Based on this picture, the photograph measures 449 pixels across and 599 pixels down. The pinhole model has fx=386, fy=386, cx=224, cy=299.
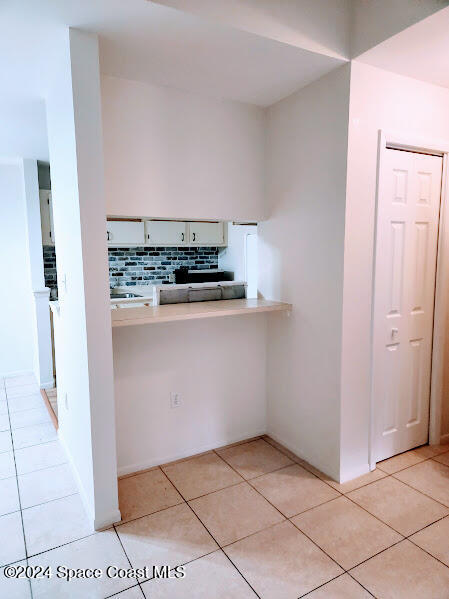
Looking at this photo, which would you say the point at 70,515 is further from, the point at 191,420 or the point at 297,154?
the point at 297,154

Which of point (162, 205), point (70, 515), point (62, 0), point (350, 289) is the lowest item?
point (70, 515)

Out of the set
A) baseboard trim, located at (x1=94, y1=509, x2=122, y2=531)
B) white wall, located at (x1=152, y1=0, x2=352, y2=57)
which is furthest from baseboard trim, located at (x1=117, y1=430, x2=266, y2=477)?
white wall, located at (x1=152, y1=0, x2=352, y2=57)

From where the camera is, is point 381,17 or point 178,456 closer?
point 381,17

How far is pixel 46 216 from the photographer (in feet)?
13.5

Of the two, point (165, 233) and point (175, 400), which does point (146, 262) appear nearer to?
point (165, 233)

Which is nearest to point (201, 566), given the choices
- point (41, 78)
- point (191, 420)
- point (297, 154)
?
point (191, 420)

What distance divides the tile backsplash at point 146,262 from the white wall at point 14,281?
0.89ft

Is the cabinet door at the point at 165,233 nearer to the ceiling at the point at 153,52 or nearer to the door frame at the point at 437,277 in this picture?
the ceiling at the point at 153,52

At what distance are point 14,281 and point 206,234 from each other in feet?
7.69

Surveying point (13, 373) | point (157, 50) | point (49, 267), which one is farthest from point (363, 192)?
point (13, 373)

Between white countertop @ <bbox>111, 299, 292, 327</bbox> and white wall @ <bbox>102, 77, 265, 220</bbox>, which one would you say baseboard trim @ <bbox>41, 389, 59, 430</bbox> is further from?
white wall @ <bbox>102, 77, 265, 220</bbox>

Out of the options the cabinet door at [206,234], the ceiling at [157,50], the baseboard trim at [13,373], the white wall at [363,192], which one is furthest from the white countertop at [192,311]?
the baseboard trim at [13,373]

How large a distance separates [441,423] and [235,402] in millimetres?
1446

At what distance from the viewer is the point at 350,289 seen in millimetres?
2174
